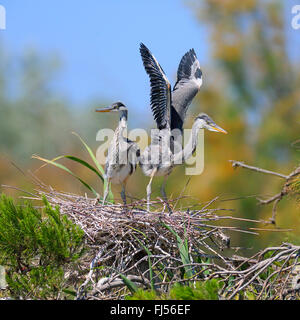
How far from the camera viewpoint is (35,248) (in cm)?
247

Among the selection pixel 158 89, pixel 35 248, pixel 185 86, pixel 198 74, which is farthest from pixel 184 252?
pixel 198 74

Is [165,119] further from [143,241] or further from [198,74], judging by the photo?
[143,241]

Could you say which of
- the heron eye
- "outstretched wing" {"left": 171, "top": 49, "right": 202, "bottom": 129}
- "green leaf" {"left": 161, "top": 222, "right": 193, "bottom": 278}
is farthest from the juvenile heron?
"green leaf" {"left": 161, "top": 222, "right": 193, "bottom": 278}

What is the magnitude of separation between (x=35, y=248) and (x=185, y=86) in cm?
222

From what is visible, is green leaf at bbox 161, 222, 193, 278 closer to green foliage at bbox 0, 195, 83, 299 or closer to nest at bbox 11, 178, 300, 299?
nest at bbox 11, 178, 300, 299

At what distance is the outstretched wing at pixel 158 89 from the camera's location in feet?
12.5

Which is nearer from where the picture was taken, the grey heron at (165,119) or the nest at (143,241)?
the nest at (143,241)

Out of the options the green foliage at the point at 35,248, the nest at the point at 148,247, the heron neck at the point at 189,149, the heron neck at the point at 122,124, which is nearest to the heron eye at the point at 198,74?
the heron neck at the point at 189,149

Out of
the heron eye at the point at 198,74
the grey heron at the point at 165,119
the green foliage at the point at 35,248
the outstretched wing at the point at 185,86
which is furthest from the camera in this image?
the heron eye at the point at 198,74

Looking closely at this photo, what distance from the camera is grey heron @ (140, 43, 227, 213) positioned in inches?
151

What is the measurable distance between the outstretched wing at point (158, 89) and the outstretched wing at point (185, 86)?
0.23m

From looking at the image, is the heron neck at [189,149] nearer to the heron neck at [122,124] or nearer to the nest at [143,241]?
the heron neck at [122,124]
